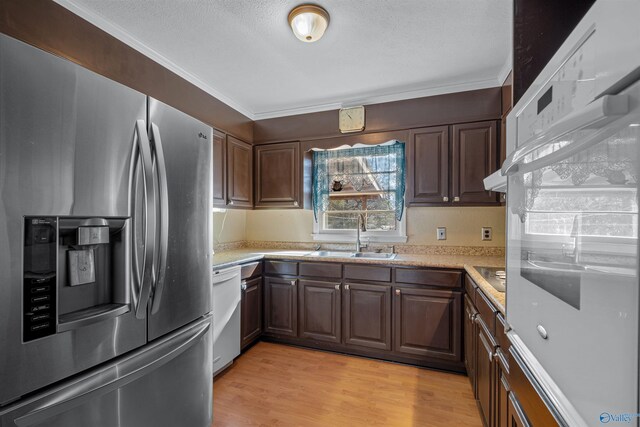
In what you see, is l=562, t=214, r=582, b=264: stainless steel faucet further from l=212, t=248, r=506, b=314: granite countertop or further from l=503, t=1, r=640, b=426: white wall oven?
l=212, t=248, r=506, b=314: granite countertop

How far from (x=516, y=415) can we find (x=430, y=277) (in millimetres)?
A: 1417

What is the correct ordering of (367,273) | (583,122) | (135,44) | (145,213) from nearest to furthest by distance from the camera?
(583,122), (145,213), (135,44), (367,273)

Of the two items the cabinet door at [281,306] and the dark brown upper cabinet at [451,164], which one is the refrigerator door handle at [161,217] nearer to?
the cabinet door at [281,306]

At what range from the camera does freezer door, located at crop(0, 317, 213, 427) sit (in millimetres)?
895

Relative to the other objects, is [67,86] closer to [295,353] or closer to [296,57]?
[296,57]

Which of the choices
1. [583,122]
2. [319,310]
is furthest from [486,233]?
[583,122]

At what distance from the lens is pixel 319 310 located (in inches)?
105

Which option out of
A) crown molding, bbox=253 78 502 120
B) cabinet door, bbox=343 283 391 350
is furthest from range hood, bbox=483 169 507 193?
crown molding, bbox=253 78 502 120

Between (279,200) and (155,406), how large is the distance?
2218mm

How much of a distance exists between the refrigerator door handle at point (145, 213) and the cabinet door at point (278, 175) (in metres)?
2.02

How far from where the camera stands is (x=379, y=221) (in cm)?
315

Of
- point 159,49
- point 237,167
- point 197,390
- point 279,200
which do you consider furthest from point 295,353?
point 159,49

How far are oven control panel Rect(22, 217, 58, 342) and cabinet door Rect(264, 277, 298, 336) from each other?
197 cm

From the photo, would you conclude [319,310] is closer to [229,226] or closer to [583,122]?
[229,226]
